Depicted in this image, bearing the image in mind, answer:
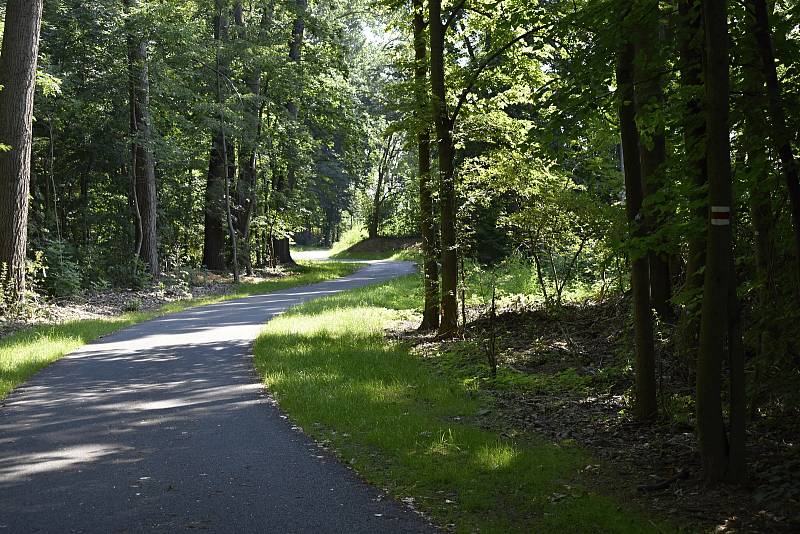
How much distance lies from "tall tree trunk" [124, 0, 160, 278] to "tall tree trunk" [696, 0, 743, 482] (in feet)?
66.1

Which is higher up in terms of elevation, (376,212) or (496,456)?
(376,212)

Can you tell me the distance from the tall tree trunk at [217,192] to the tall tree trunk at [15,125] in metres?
10.0

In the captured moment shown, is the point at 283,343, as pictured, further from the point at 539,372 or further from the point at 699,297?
the point at 699,297

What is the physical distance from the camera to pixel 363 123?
116 ft

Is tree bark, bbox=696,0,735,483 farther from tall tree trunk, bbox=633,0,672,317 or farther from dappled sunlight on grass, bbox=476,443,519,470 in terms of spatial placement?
dappled sunlight on grass, bbox=476,443,519,470

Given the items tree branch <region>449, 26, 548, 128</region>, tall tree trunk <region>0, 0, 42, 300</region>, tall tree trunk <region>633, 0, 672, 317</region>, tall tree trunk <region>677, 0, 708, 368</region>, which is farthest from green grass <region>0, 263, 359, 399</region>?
tall tree trunk <region>677, 0, 708, 368</region>

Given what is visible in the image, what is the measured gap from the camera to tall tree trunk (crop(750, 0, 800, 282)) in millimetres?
5410

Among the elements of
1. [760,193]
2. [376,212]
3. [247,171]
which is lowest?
[760,193]

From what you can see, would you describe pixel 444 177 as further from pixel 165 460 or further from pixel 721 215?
pixel 721 215

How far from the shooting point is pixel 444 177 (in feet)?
43.5

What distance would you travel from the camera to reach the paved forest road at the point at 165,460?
5188 millimetres

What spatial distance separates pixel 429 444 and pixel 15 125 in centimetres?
1353

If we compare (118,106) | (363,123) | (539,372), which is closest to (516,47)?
(539,372)

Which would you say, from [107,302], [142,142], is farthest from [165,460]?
[142,142]
